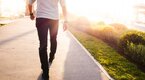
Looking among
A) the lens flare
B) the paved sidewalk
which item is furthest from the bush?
the lens flare

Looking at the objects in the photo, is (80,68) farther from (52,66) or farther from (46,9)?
(46,9)

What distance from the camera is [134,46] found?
40.6ft

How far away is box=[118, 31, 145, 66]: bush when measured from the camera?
1168 centimetres

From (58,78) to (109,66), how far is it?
2999mm

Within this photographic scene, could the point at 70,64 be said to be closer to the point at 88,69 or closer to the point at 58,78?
the point at 88,69

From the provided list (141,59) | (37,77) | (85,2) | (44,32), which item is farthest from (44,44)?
(85,2)

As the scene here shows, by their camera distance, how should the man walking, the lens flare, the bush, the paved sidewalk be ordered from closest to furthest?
the man walking, the paved sidewalk, the bush, the lens flare

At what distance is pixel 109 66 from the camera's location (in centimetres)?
1055

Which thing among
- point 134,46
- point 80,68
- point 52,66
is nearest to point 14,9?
point 134,46

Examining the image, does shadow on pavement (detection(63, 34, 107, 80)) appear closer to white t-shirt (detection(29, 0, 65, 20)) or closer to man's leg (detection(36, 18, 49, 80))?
man's leg (detection(36, 18, 49, 80))

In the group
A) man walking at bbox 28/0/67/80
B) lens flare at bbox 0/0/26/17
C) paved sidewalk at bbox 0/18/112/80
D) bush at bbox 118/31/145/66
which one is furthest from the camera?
lens flare at bbox 0/0/26/17

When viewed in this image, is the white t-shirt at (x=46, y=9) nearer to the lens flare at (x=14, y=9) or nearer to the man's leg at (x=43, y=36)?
the man's leg at (x=43, y=36)

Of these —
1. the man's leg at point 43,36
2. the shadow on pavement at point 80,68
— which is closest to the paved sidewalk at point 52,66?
the shadow on pavement at point 80,68

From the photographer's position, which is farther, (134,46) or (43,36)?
(134,46)
